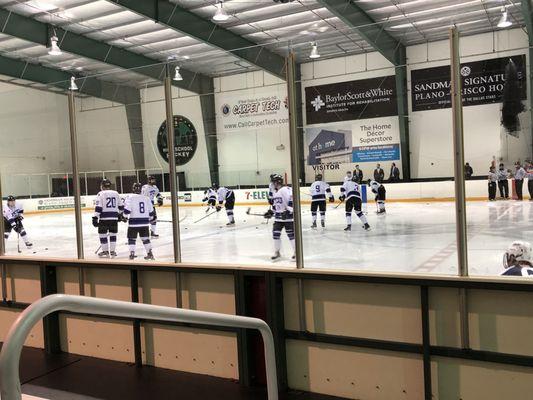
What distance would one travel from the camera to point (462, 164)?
295cm

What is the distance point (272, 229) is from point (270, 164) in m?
2.68

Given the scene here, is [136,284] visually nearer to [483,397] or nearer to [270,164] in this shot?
[270,164]

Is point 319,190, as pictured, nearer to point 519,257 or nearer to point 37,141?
point 519,257

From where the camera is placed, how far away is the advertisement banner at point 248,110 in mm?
3510

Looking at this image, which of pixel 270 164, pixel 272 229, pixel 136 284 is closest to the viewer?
pixel 270 164

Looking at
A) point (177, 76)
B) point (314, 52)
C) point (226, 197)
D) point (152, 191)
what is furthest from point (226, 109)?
point (226, 197)

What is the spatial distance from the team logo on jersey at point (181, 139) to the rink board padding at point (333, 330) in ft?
2.75

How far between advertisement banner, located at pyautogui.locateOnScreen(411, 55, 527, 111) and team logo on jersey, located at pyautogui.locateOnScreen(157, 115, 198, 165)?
5.57 feet

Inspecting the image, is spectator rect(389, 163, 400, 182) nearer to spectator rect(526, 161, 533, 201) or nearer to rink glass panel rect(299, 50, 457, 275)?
rink glass panel rect(299, 50, 457, 275)

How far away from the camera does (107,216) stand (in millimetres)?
7207

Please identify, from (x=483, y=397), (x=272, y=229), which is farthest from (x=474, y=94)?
(x=272, y=229)

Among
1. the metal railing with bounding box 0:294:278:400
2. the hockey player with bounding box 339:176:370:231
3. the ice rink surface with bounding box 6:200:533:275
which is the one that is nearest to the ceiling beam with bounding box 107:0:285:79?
the hockey player with bounding box 339:176:370:231

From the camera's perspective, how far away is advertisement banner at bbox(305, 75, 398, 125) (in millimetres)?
3168

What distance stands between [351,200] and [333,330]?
2.43m
